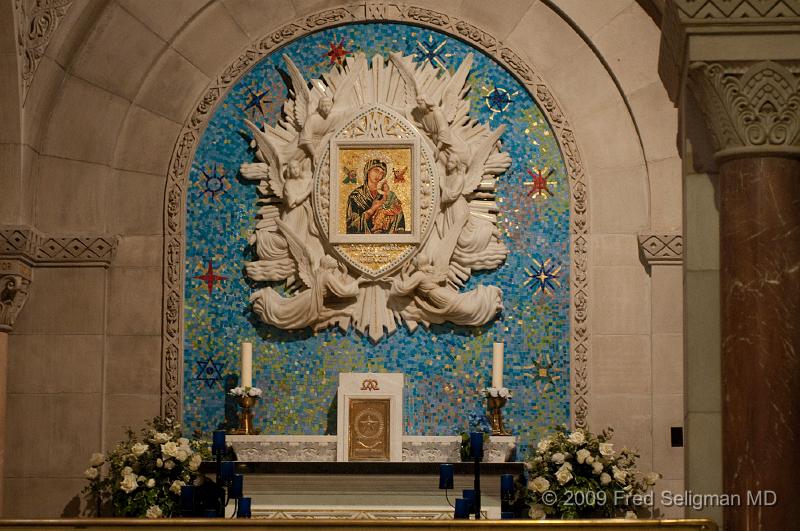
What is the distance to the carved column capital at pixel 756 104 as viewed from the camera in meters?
7.26

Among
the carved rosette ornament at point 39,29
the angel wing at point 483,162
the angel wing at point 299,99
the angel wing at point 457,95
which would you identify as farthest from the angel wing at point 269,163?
the carved rosette ornament at point 39,29

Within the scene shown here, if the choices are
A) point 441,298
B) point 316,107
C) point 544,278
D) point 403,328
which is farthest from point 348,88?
point 544,278

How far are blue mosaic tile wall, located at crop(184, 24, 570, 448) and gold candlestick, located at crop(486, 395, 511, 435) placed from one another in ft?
1.04

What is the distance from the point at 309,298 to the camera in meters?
11.4

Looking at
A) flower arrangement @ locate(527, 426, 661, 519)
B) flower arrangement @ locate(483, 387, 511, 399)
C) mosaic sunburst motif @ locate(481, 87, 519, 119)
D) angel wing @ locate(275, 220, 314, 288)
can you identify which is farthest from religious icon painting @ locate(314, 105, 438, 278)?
flower arrangement @ locate(527, 426, 661, 519)

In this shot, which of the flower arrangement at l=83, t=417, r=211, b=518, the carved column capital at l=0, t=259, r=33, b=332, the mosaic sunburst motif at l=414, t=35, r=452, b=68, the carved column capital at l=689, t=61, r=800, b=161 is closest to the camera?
the carved column capital at l=689, t=61, r=800, b=161

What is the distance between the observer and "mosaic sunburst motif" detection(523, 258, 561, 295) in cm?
1147

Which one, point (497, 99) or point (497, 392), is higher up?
point (497, 99)

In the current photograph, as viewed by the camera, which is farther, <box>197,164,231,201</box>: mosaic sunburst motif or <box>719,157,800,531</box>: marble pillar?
<box>197,164,231,201</box>: mosaic sunburst motif

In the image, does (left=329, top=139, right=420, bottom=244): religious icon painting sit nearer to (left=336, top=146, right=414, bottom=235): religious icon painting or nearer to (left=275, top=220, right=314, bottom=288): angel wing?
(left=336, top=146, right=414, bottom=235): religious icon painting

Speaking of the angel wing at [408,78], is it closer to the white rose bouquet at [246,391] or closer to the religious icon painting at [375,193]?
the religious icon painting at [375,193]

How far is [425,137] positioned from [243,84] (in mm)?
1697

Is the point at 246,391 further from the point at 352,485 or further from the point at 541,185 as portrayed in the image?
the point at 541,185

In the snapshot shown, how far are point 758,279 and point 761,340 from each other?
322 millimetres
